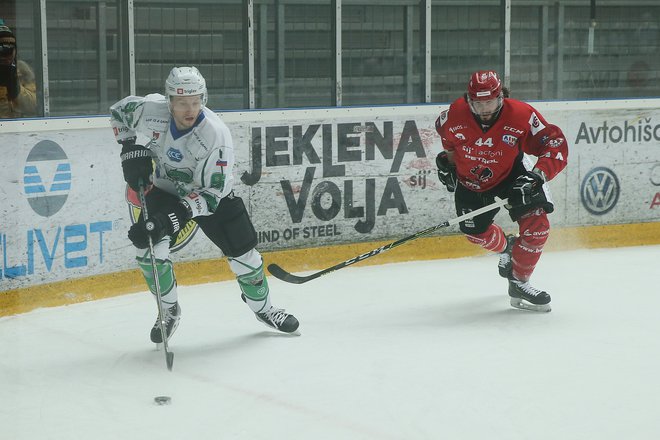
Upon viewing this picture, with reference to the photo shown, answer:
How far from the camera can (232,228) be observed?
162 inches

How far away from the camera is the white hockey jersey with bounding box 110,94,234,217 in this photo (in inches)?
153

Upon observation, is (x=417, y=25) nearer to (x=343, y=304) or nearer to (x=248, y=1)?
(x=248, y=1)

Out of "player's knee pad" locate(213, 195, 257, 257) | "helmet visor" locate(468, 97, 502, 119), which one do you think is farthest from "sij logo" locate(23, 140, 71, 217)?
"helmet visor" locate(468, 97, 502, 119)

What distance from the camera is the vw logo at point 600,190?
6461 mm

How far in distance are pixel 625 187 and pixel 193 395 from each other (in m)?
3.78

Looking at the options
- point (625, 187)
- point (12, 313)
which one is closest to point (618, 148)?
point (625, 187)

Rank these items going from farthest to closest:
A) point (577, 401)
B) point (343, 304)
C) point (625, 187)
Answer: point (625, 187), point (343, 304), point (577, 401)

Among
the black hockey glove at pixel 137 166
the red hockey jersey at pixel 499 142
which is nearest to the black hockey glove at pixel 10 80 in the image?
the black hockey glove at pixel 137 166

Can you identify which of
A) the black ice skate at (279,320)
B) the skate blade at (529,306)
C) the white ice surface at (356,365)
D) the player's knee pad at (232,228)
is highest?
the player's knee pad at (232,228)

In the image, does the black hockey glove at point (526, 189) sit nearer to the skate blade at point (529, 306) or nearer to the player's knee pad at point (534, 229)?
the player's knee pad at point (534, 229)

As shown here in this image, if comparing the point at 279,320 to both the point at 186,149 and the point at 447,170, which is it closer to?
the point at 186,149

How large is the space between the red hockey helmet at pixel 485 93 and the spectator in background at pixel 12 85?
196 cm

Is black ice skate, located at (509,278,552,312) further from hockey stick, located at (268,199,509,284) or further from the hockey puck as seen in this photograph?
the hockey puck

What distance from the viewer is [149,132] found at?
13.2 ft
